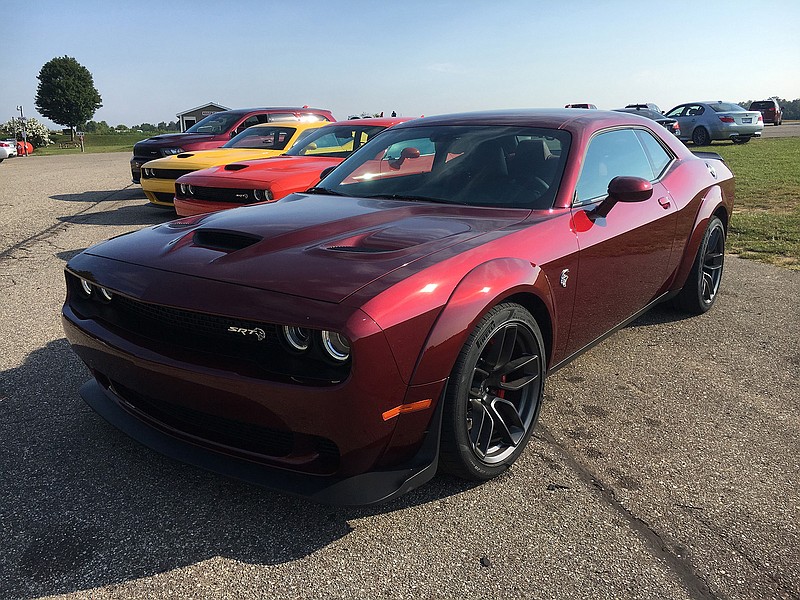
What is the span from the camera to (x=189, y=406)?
2.22 m

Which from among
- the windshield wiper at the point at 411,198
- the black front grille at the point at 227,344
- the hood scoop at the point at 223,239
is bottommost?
the black front grille at the point at 227,344

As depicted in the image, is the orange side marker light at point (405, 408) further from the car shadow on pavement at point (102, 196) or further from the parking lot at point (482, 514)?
the car shadow on pavement at point (102, 196)

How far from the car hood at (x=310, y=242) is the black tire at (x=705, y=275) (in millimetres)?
2061

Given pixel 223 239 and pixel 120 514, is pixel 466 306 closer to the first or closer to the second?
pixel 223 239

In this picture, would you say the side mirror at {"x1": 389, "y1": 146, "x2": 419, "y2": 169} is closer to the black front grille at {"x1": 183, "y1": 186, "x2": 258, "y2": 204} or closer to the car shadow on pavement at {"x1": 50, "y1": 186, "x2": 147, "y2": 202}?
the black front grille at {"x1": 183, "y1": 186, "x2": 258, "y2": 204}

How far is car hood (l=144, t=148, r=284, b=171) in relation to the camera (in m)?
8.86

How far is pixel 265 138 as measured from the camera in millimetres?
9641

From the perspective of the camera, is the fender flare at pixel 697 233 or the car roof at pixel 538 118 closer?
the car roof at pixel 538 118

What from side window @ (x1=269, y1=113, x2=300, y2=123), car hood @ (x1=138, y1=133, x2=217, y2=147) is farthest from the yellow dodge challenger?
car hood @ (x1=138, y1=133, x2=217, y2=147)

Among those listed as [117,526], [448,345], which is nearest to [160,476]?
[117,526]

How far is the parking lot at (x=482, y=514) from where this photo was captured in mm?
2021

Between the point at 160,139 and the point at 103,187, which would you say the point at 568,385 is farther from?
the point at 103,187

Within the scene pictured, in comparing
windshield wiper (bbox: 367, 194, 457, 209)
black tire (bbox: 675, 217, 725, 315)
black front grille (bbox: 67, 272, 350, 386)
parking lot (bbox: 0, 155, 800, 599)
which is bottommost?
parking lot (bbox: 0, 155, 800, 599)

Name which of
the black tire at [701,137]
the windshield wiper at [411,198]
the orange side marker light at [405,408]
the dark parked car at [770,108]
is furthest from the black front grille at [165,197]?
the dark parked car at [770,108]
